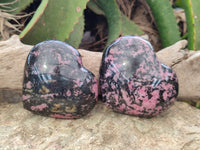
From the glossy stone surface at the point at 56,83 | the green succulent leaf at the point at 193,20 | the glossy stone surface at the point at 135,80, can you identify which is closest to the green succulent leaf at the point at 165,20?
the green succulent leaf at the point at 193,20

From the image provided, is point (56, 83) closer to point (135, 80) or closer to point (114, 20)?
point (135, 80)

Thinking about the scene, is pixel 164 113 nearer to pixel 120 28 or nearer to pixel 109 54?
pixel 109 54

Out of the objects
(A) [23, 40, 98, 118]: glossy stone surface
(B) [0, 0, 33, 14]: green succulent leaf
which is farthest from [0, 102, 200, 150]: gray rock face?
(B) [0, 0, 33, 14]: green succulent leaf

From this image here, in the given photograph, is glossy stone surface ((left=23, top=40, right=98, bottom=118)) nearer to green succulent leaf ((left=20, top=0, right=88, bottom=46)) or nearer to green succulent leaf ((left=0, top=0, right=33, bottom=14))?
green succulent leaf ((left=20, top=0, right=88, bottom=46))

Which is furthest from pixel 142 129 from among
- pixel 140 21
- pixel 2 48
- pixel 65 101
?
pixel 140 21

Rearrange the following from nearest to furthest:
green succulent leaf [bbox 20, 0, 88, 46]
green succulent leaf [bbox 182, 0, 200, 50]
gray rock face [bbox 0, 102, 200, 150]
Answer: gray rock face [bbox 0, 102, 200, 150] → green succulent leaf [bbox 20, 0, 88, 46] → green succulent leaf [bbox 182, 0, 200, 50]

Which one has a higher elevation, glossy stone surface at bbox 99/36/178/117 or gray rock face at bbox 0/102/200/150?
glossy stone surface at bbox 99/36/178/117

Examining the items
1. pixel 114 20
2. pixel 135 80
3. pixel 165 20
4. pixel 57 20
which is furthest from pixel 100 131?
pixel 165 20

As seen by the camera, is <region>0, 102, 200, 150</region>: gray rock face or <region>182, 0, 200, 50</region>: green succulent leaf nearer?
<region>0, 102, 200, 150</region>: gray rock face
